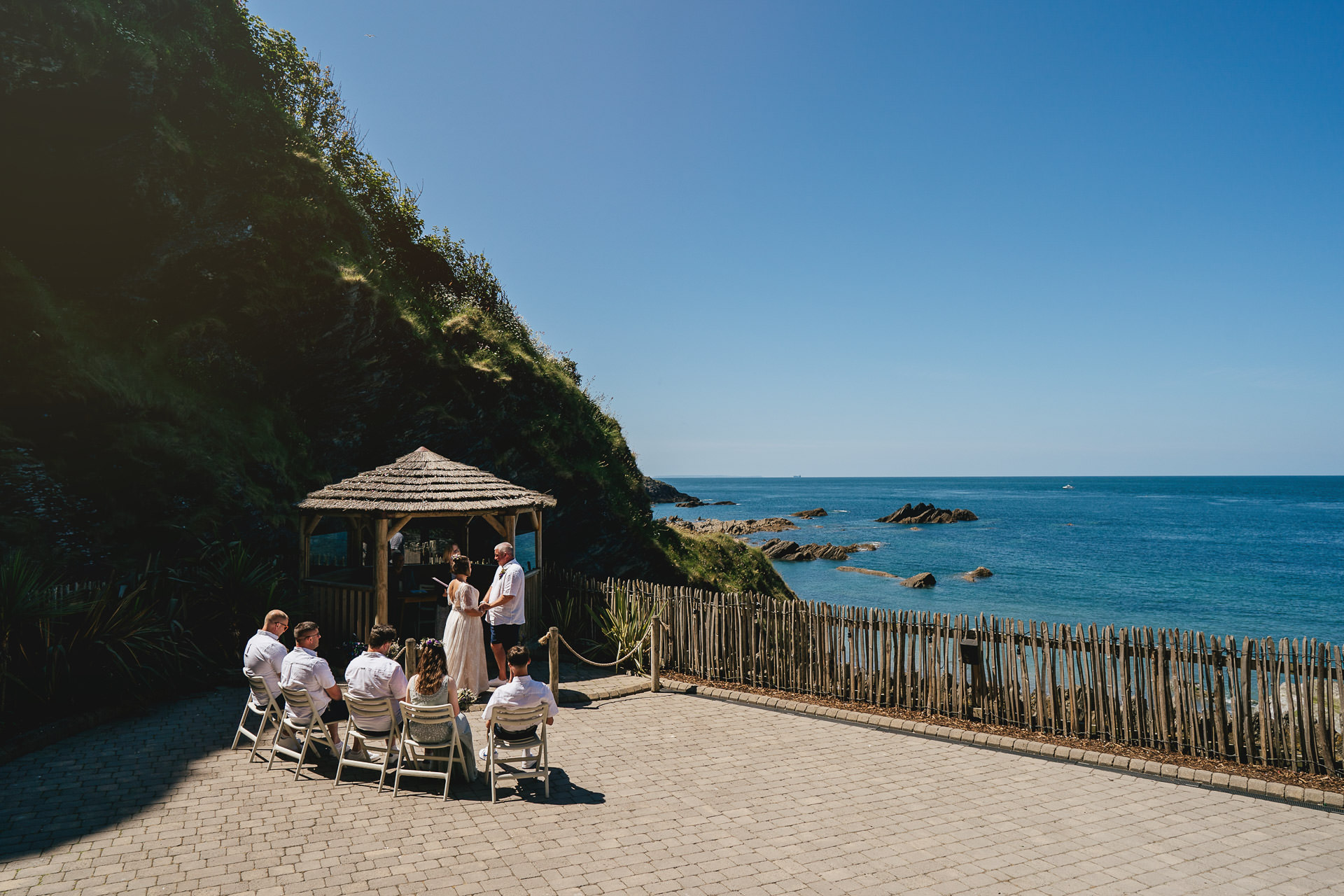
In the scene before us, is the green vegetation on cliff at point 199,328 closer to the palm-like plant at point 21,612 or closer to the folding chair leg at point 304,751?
the palm-like plant at point 21,612

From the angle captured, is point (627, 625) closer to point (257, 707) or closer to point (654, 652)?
point (654, 652)

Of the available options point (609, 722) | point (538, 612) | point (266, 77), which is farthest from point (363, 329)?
point (609, 722)

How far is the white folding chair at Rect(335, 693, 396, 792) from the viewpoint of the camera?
7176mm

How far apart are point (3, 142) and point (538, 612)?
16564 millimetres

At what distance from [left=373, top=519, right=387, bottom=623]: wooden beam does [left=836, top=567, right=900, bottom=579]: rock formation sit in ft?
134

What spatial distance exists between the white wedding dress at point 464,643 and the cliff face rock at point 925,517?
89.4m

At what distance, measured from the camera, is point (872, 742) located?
30.1 ft

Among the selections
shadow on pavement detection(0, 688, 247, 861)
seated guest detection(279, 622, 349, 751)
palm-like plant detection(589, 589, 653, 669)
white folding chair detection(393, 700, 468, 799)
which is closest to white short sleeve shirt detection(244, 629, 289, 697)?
seated guest detection(279, 622, 349, 751)

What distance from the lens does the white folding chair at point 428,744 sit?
6941 millimetres

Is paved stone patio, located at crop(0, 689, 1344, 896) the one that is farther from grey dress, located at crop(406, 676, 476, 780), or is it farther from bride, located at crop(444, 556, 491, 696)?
bride, located at crop(444, 556, 491, 696)

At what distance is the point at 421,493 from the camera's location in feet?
38.8

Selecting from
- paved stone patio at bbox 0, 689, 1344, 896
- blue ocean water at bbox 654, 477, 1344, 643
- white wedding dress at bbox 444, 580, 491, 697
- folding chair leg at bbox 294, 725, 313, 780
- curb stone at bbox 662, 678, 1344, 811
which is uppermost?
white wedding dress at bbox 444, 580, 491, 697

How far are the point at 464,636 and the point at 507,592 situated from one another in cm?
83

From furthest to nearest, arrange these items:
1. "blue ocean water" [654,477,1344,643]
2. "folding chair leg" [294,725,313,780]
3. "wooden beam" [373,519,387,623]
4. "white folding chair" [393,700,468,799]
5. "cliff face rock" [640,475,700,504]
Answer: "cliff face rock" [640,475,700,504] → "blue ocean water" [654,477,1344,643] → "wooden beam" [373,519,387,623] → "folding chair leg" [294,725,313,780] → "white folding chair" [393,700,468,799]
